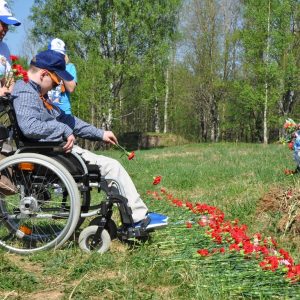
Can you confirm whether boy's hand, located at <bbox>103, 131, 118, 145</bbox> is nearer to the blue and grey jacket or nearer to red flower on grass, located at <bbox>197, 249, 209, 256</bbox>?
the blue and grey jacket

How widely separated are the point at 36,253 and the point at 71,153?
0.72 m

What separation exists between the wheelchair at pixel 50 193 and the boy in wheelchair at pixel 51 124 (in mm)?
49

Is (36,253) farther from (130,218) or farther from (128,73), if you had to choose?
(128,73)

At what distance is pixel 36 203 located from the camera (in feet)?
10.4

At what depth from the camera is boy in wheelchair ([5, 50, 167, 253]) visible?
3.15m

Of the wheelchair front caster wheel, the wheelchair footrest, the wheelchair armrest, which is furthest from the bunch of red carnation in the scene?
the wheelchair footrest

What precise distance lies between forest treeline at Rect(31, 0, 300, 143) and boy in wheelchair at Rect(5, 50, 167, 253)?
63.4 feet

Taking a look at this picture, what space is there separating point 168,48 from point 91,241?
70.4 ft

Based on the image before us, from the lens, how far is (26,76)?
336cm

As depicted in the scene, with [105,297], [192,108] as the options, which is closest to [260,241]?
[105,297]

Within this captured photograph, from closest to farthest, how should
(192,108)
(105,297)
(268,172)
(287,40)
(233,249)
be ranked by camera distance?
1. (105,297)
2. (233,249)
3. (268,172)
4. (287,40)
5. (192,108)

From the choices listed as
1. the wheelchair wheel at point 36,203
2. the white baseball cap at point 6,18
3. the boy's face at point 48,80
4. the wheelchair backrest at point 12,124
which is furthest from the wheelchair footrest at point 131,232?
the white baseball cap at point 6,18

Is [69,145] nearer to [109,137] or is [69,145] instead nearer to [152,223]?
[109,137]

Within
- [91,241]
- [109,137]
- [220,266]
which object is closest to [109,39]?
[109,137]
